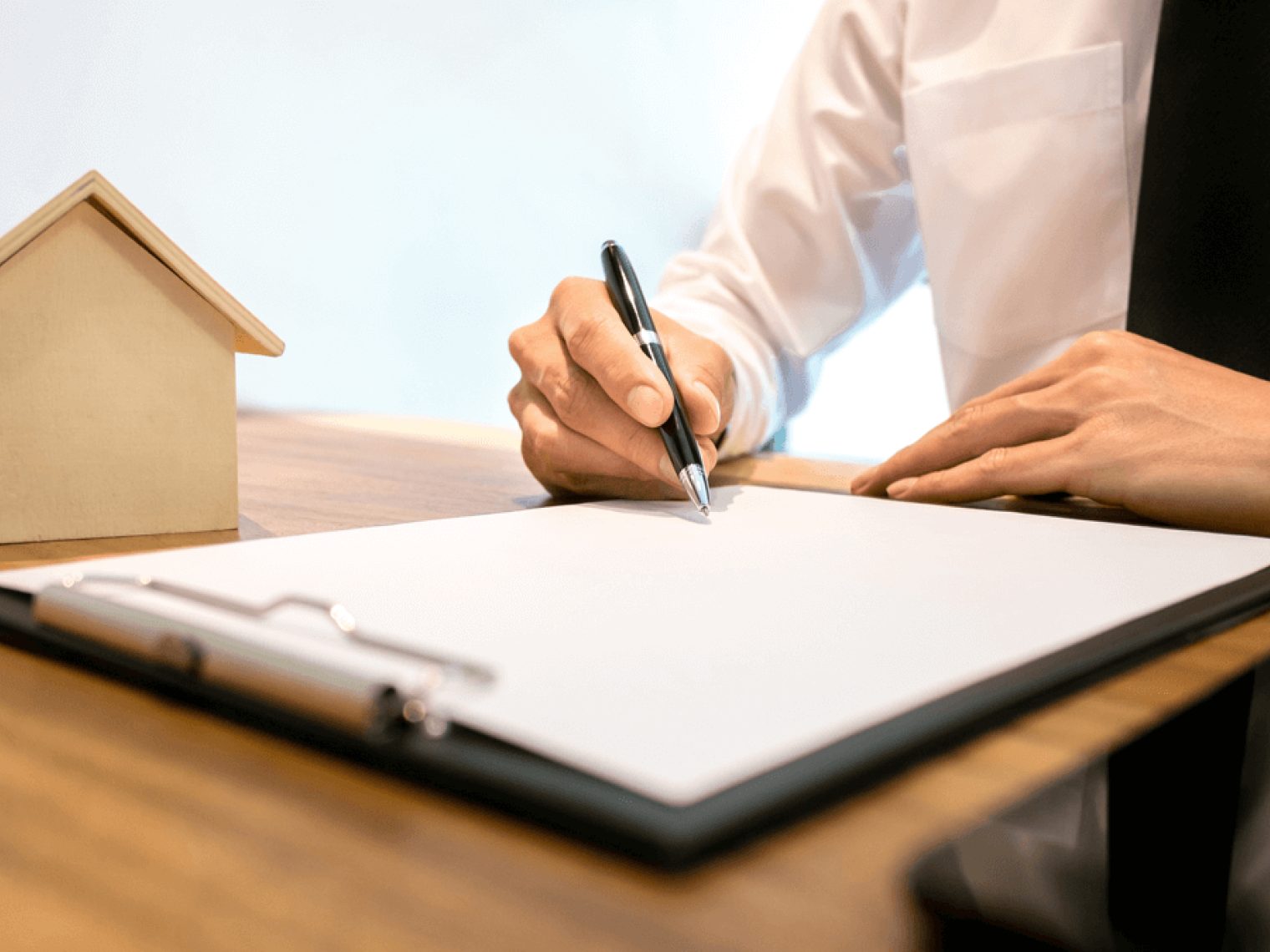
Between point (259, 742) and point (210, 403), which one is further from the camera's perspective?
point (210, 403)

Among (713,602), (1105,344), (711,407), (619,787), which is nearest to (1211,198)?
(1105,344)

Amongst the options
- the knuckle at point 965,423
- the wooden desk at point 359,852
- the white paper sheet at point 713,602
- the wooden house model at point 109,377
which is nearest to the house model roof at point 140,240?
the wooden house model at point 109,377

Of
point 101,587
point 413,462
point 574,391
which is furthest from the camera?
point 413,462

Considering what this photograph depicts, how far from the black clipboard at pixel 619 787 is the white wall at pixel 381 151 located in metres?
1.15

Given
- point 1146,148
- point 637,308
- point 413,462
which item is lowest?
point 413,462

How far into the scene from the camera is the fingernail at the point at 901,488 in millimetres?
593

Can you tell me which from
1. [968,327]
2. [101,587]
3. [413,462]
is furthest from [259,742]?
[968,327]

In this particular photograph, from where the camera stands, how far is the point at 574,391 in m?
0.61

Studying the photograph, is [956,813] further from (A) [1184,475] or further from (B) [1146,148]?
(B) [1146,148]

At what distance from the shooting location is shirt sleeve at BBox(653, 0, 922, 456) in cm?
110

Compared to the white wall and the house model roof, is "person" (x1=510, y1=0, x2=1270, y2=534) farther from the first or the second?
the white wall

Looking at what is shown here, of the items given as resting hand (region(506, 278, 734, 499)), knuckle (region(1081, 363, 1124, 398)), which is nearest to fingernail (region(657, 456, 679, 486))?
resting hand (region(506, 278, 734, 499))

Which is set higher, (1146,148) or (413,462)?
(1146,148)

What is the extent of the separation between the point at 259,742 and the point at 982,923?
0.14 m
